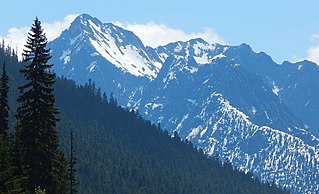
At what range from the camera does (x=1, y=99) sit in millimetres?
63156

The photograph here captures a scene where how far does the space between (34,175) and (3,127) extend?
36.0ft

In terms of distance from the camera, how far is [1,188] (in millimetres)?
45250

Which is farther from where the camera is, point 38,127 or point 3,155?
point 38,127

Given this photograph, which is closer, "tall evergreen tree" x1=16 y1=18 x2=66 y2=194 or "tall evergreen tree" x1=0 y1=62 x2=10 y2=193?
"tall evergreen tree" x1=0 y1=62 x2=10 y2=193

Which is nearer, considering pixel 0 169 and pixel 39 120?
pixel 0 169

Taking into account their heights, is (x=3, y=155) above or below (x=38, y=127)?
below

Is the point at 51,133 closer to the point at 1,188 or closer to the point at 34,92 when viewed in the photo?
the point at 34,92

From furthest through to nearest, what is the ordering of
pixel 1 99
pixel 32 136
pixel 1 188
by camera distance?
pixel 1 99 < pixel 32 136 < pixel 1 188

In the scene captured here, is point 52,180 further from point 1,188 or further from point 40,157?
point 1,188

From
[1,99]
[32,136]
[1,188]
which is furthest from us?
[1,99]

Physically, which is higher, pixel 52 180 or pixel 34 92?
pixel 34 92

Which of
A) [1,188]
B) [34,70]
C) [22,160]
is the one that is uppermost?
[34,70]

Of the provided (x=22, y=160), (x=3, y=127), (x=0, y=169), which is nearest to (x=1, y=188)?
(x=0, y=169)

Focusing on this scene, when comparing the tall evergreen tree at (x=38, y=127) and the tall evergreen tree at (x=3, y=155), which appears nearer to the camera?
the tall evergreen tree at (x=3, y=155)
